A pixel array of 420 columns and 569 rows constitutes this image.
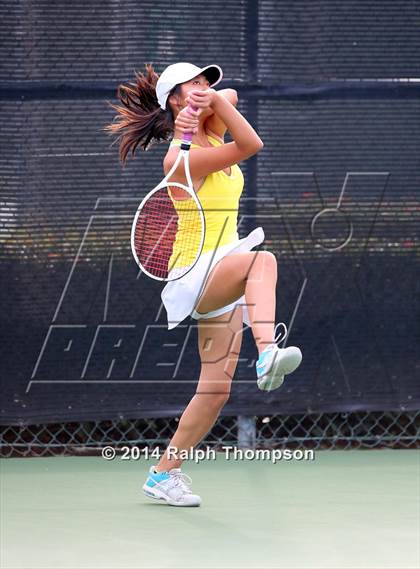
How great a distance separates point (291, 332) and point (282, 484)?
0.80 meters

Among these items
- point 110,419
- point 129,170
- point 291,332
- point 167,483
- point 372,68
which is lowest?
point 167,483

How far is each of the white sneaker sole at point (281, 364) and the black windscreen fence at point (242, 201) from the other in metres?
1.61

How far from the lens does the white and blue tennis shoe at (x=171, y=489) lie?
4.57 meters

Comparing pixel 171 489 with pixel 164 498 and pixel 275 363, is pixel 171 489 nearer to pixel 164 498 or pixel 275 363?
pixel 164 498

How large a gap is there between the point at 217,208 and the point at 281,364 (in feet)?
2.17

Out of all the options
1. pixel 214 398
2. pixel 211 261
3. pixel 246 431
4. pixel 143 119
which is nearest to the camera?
pixel 211 261

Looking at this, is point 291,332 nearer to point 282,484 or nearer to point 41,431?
point 282,484

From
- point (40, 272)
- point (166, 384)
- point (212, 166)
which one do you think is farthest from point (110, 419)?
point (212, 166)

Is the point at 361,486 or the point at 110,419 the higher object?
the point at 110,419

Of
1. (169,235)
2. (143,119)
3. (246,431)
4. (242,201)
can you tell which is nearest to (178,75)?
(143,119)

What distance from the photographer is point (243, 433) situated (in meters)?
5.78

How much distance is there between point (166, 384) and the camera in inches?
221

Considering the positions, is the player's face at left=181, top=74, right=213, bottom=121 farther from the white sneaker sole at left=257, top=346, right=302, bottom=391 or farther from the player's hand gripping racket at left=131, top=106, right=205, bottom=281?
the white sneaker sole at left=257, top=346, right=302, bottom=391

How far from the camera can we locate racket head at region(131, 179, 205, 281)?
168 inches
